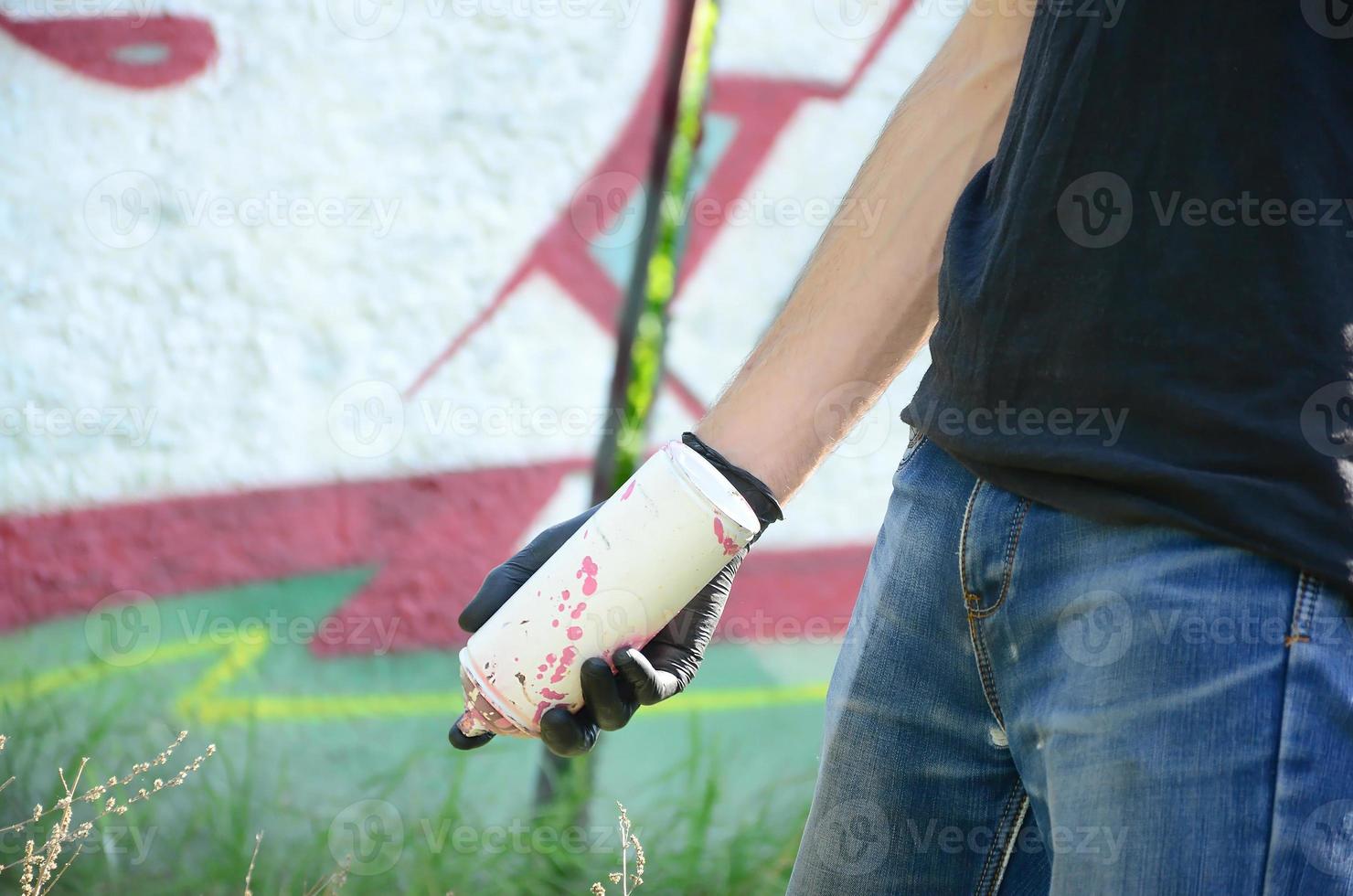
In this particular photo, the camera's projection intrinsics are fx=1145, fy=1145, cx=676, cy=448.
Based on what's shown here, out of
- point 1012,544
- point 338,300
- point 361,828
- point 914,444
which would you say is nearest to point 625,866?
point 361,828

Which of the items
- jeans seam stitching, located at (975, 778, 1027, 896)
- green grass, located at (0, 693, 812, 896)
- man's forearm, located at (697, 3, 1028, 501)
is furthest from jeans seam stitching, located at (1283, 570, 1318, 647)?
green grass, located at (0, 693, 812, 896)

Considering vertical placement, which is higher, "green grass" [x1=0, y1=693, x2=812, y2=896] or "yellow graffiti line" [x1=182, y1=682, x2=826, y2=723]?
"yellow graffiti line" [x1=182, y1=682, x2=826, y2=723]

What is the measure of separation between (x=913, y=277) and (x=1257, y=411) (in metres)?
0.36

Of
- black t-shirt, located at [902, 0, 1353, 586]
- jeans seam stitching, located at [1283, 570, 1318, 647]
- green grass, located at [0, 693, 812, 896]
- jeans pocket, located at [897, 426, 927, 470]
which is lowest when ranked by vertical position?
green grass, located at [0, 693, 812, 896]

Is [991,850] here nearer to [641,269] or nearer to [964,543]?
[964,543]

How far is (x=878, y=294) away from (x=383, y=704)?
68.0 inches

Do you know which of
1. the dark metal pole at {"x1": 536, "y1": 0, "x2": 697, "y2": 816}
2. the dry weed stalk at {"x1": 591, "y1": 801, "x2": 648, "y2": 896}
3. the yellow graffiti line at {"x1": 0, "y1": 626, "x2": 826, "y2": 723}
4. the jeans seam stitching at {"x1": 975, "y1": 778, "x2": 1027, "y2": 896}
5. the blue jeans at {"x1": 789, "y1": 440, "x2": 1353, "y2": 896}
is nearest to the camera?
the blue jeans at {"x1": 789, "y1": 440, "x2": 1353, "y2": 896}

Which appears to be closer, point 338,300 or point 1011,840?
point 1011,840

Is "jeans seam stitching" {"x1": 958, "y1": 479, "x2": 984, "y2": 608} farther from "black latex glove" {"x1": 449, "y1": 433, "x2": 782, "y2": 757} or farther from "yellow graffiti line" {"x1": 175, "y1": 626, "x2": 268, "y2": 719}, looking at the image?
"yellow graffiti line" {"x1": 175, "y1": 626, "x2": 268, "y2": 719}

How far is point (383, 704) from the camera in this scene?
95.4 inches

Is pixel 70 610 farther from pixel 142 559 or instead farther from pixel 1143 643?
pixel 1143 643

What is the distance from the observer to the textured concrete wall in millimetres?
2373

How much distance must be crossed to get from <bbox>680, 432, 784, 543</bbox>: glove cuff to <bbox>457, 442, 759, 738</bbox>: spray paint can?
2 centimetres

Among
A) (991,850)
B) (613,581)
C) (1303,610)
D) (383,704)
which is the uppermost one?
(1303,610)
